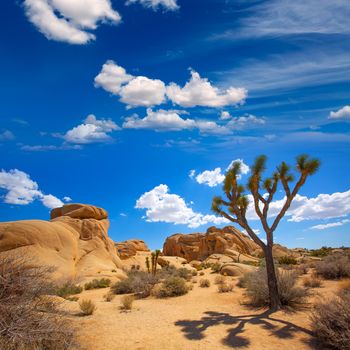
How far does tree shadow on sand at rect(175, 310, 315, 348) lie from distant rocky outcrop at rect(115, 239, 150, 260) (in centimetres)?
3342

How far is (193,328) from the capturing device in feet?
31.9

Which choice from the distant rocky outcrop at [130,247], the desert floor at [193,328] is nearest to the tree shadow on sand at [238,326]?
the desert floor at [193,328]

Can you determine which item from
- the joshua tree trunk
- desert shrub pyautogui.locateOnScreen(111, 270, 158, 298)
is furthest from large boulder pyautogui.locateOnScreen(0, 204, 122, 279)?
the joshua tree trunk

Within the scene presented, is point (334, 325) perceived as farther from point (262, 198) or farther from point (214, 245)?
point (214, 245)

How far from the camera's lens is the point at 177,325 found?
1011cm

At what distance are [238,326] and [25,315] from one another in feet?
20.7

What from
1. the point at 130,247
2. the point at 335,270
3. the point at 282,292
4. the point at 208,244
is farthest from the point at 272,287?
the point at 130,247

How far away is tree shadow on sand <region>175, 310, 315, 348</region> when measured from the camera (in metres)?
8.67

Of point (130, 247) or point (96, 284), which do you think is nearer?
point (96, 284)

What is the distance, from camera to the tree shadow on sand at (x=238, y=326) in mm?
8672

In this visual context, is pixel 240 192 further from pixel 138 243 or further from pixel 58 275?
pixel 138 243

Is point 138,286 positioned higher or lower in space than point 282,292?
lower

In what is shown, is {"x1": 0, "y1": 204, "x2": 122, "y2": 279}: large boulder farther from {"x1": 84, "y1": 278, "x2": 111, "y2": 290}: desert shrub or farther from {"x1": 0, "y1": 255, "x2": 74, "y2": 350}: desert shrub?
{"x1": 0, "y1": 255, "x2": 74, "y2": 350}: desert shrub

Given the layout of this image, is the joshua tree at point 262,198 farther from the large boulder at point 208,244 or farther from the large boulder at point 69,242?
the large boulder at point 208,244
